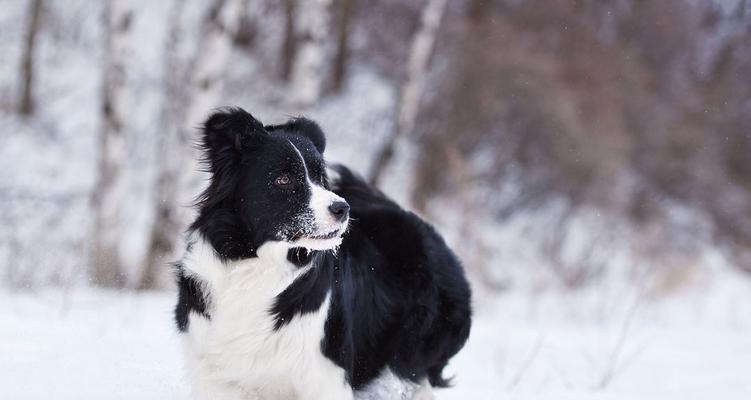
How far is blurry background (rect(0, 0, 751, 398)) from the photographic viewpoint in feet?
26.4

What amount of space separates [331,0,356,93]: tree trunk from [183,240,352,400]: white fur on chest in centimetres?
1413

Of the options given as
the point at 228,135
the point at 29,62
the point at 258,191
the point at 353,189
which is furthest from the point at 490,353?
the point at 29,62

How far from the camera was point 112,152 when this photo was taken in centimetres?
822

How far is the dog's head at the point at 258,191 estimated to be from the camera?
339cm

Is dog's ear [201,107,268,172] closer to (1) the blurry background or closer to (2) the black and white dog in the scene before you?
(2) the black and white dog

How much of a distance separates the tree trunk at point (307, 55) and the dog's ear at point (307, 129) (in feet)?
16.1

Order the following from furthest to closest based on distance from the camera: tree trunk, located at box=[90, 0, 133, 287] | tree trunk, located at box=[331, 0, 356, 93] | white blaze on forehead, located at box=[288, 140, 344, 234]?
tree trunk, located at box=[331, 0, 356, 93], tree trunk, located at box=[90, 0, 133, 287], white blaze on forehead, located at box=[288, 140, 344, 234]

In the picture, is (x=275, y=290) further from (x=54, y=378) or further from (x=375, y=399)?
(x=54, y=378)

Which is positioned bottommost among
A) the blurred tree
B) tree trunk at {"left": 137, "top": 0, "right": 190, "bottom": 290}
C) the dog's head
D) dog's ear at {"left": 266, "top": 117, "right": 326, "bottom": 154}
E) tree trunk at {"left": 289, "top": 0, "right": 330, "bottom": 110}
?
tree trunk at {"left": 137, "top": 0, "right": 190, "bottom": 290}

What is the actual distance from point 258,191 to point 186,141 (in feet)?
15.4

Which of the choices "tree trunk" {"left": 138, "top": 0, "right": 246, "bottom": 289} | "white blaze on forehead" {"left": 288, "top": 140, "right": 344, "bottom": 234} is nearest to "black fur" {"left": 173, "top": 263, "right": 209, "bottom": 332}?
"white blaze on forehead" {"left": 288, "top": 140, "right": 344, "bottom": 234}

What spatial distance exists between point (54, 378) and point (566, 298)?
7590 mm

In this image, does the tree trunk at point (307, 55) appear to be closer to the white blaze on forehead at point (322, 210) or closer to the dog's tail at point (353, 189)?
the dog's tail at point (353, 189)

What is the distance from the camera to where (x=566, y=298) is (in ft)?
34.1
